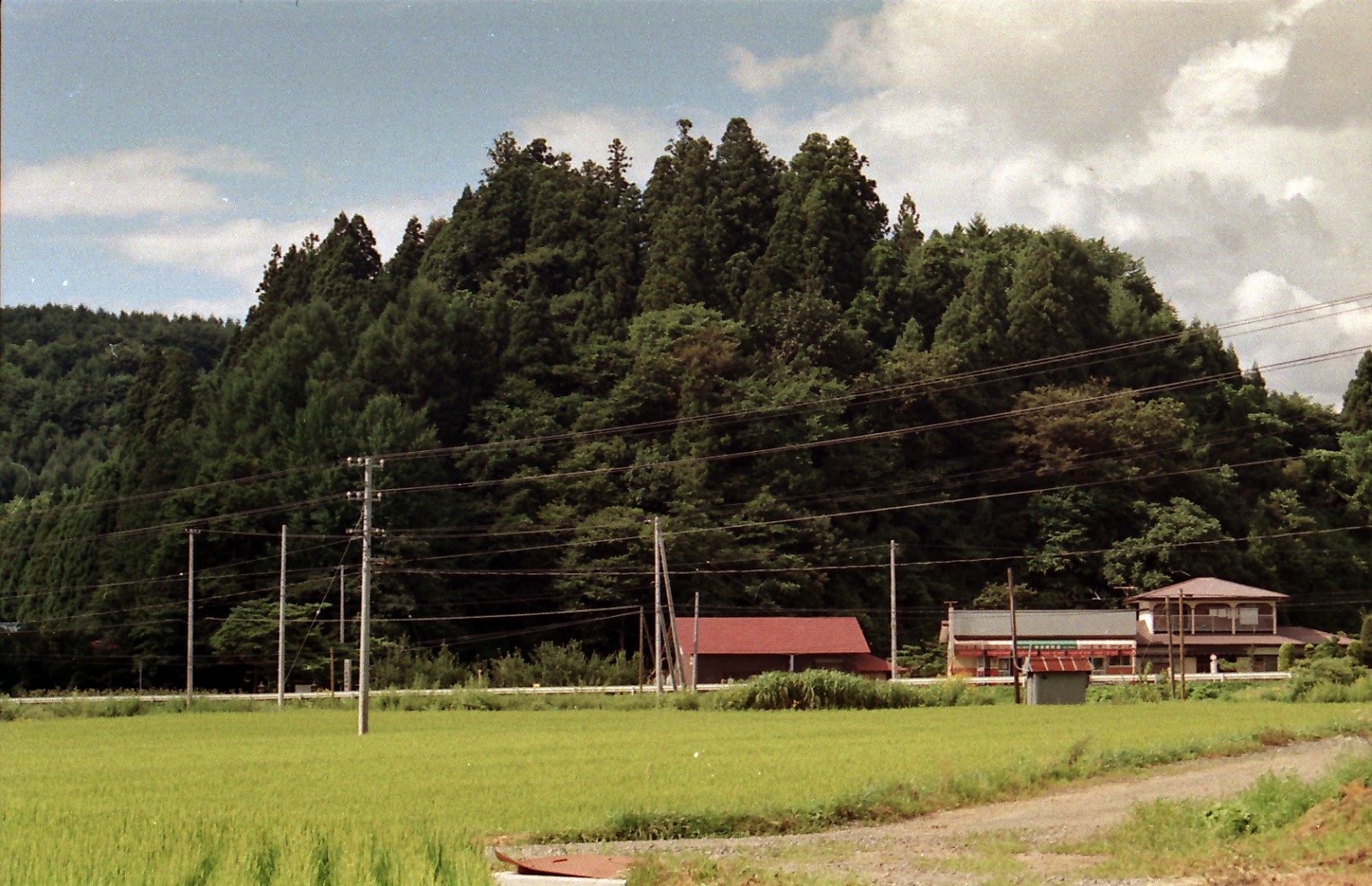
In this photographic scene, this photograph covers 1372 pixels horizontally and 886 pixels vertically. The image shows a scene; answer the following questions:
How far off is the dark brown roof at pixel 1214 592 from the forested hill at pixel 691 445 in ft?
10.00

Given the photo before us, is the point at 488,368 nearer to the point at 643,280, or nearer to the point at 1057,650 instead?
the point at 643,280

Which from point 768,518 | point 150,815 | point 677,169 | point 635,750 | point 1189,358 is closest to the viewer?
point 150,815

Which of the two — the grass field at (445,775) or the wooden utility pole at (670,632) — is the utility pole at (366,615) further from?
the wooden utility pole at (670,632)

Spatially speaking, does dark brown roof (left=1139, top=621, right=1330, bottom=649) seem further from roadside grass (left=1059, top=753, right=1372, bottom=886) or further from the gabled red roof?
roadside grass (left=1059, top=753, right=1372, bottom=886)

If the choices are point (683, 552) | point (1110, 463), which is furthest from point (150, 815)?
point (1110, 463)

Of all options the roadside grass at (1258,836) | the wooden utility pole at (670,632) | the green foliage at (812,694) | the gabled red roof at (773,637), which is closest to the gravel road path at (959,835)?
the roadside grass at (1258,836)

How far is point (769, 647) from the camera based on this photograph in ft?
222

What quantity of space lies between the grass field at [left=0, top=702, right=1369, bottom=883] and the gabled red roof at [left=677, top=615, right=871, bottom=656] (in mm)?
23933

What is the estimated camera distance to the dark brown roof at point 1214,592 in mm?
74188

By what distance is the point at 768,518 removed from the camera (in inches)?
2936

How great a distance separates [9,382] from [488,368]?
30.9 metres

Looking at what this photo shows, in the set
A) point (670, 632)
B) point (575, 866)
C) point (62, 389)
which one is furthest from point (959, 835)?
point (62, 389)

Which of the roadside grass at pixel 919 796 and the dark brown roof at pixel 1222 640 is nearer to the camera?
the roadside grass at pixel 919 796

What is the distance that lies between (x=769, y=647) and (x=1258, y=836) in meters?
52.9
